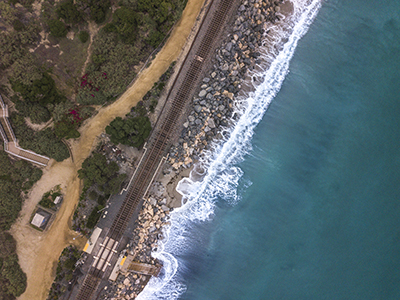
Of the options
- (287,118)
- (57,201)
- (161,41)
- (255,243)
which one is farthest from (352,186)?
(57,201)

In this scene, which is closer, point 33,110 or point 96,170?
point 96,170

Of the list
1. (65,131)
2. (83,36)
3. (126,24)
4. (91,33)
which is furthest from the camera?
(91,33)

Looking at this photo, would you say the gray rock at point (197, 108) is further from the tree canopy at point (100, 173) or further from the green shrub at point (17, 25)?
the green shrub at point (17, 25)

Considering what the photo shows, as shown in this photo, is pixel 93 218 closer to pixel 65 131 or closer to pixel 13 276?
pixel 65 131

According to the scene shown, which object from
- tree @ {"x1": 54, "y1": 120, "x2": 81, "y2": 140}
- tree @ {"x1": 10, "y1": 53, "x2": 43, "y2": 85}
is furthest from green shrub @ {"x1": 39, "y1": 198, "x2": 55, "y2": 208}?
tree @ {"x1": 10, "y1": 53, "x2": 43, "y2": 85}

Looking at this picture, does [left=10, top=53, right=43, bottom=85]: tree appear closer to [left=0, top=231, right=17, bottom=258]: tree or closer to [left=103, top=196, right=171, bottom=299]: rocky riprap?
[left=0, top=231, right=17, bottom=258]: tree

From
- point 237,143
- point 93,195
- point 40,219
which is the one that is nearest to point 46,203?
point 40,219

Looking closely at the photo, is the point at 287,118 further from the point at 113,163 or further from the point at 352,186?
the point at 113,163

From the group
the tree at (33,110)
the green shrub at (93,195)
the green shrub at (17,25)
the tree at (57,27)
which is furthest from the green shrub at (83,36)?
the green shrub at (93,195)
